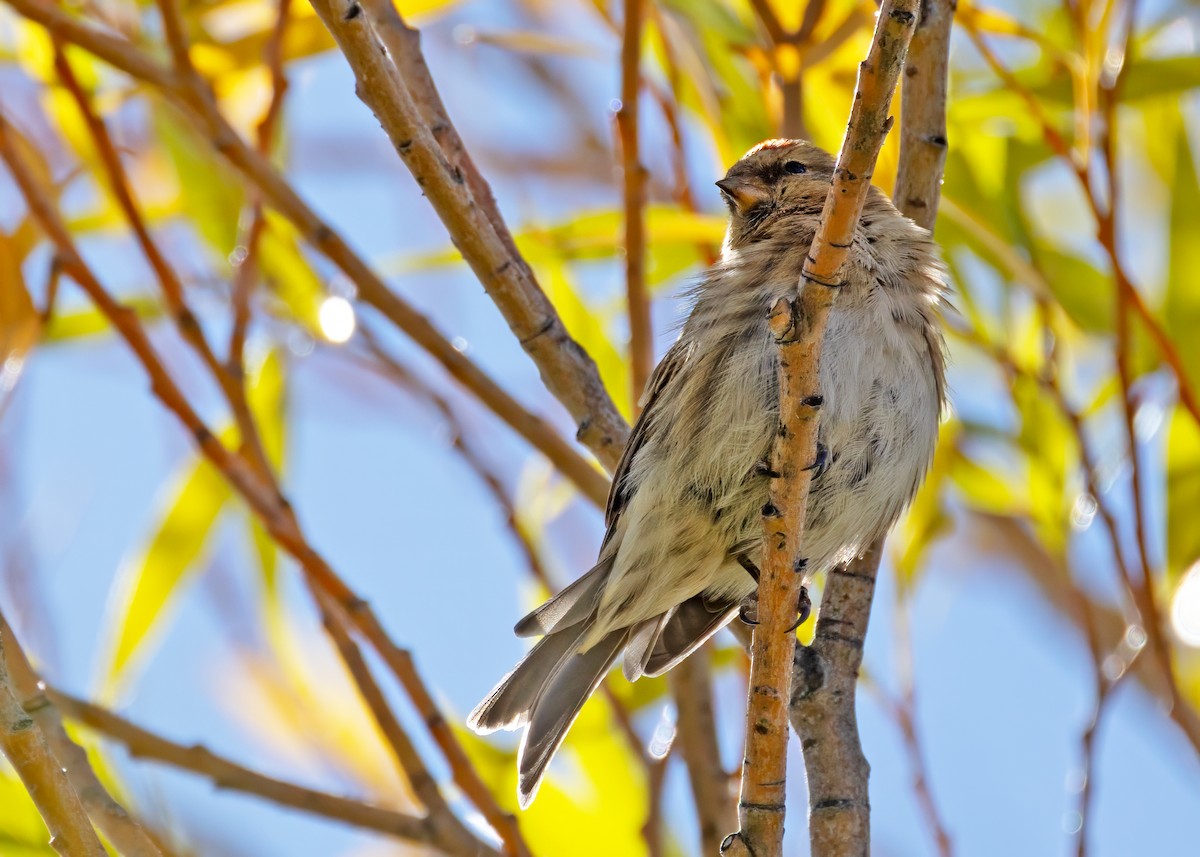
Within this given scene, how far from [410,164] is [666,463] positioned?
0.90 metres

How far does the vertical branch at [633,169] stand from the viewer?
2.61 meters

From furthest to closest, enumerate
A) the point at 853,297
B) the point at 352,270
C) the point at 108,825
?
1. the point at 853,297
2. the point at 352,270
3. the point at 108,825

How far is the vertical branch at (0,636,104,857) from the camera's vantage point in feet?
5.05

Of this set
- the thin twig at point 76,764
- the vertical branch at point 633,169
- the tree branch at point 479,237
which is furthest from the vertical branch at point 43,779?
the vertical branch at point 633,169

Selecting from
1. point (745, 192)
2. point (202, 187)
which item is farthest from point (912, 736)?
point (202, 187)

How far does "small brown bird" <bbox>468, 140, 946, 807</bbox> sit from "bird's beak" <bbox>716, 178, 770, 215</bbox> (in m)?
0.29

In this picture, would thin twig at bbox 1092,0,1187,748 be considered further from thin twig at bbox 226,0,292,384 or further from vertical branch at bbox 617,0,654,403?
thin twig at bbox 226,0,292,384

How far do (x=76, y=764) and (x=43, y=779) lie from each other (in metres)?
0.38

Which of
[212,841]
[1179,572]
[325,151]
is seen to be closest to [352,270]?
[212,841]

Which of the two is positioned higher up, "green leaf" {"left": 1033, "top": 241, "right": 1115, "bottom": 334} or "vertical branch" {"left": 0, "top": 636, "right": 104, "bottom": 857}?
"green leaf" {"left": 1033, "top": 241, "right": 1115, "bottom": 334}

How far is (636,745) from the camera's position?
281 centimetres

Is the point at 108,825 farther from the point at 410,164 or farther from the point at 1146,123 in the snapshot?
the point at 1146,123

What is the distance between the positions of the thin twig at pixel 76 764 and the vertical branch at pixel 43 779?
21 centimetres

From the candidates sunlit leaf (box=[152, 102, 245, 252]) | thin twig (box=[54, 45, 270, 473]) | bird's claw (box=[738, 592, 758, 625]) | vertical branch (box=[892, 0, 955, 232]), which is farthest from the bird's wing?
sunlit leaf (box=[152, 102, 245, 252])
